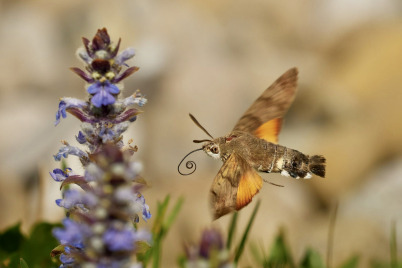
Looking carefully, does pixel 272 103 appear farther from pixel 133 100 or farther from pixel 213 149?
pixel 133 100

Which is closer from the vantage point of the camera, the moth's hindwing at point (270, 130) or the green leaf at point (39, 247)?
the green leaf at point (39, 247)

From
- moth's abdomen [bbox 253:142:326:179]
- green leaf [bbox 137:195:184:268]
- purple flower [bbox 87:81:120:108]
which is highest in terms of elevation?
moth's abdomen [bbox 253:142:326:179]

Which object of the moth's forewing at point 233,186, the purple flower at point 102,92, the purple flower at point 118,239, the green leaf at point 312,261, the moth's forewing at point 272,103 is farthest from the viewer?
the moth's forewing at point 272,103

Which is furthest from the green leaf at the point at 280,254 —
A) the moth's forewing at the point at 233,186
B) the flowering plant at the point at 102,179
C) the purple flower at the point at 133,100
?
the purple flower at the point at 133,100

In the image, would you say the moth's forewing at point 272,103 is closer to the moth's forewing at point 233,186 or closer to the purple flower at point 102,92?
the moth's forewing at point 233,186

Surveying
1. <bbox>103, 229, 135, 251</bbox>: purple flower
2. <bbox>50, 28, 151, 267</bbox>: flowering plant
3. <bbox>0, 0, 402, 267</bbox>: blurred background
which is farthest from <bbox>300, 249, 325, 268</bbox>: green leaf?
<bbox>0, 0, 402, 267</bbox>: blurred background

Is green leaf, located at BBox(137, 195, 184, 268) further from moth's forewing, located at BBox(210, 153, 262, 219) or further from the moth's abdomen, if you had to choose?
the moth's abdomen

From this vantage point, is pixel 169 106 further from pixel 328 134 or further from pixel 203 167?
pixel 328 134
